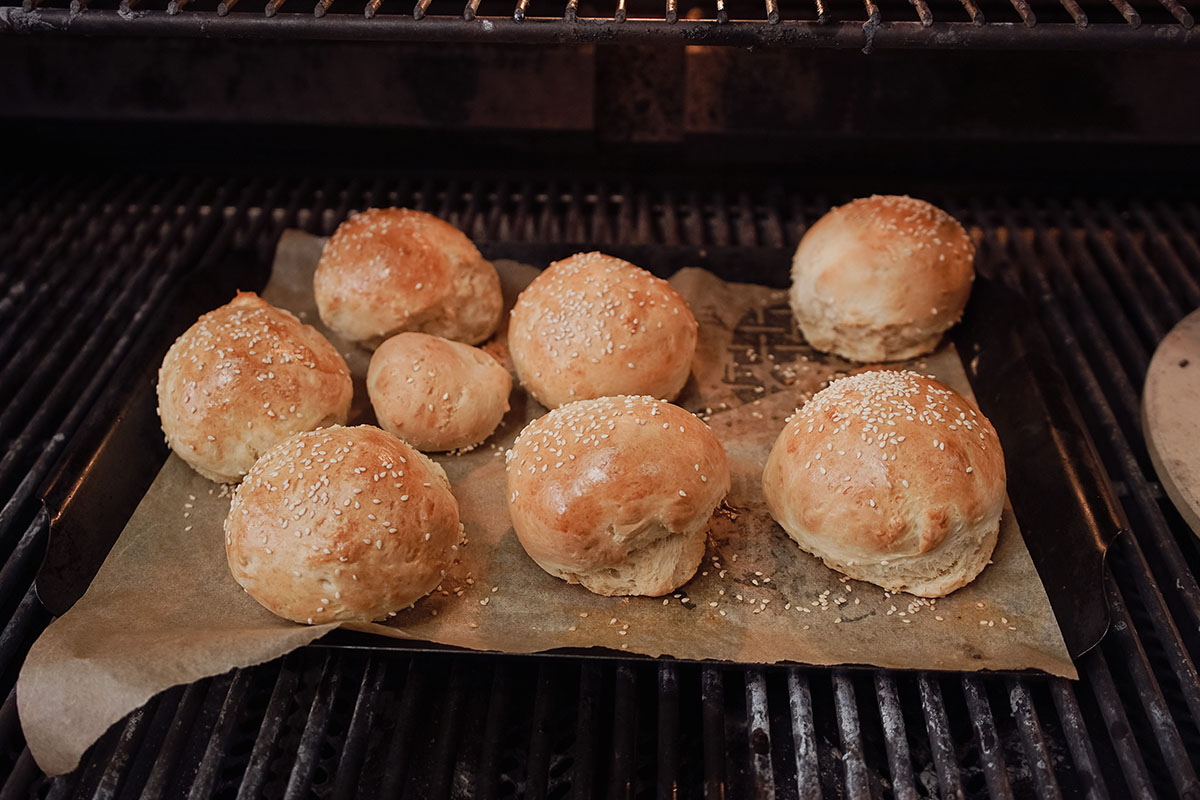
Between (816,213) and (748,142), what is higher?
(748,142)

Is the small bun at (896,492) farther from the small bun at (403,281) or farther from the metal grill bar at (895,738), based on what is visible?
the small bun at (403,281)

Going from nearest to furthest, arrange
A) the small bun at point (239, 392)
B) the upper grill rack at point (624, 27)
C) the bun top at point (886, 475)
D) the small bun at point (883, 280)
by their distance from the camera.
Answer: the upper grill rack at point (624, 27), the bun top at point (886, 475), the small bun at point (239, 392), the small bun at point (883, 280)

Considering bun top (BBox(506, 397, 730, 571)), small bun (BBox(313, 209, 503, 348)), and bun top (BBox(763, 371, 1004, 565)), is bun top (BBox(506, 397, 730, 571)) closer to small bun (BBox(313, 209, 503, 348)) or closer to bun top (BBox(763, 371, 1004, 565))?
bun top (BBox(763, 371, 1004, 565))

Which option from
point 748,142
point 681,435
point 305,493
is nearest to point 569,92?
point 748,142

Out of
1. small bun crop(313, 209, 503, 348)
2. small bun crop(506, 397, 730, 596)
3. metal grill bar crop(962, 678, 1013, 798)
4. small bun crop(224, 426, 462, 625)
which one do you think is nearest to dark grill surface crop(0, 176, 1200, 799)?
metal grill bar crop(962, 678, 1013, 798)

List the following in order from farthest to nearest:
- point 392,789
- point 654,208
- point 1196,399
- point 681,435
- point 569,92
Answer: point 654,208, point 569,92, point 1196,399, point 681,435, point 392,789

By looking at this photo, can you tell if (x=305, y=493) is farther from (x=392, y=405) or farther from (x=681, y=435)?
(x=681, y=435)

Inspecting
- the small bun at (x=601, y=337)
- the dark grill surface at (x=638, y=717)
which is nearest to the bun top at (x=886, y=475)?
the dark grill surface at (x=638, y=717)

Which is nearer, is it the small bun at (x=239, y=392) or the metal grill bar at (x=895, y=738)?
the metal grill bar at (x=895, y=738)
